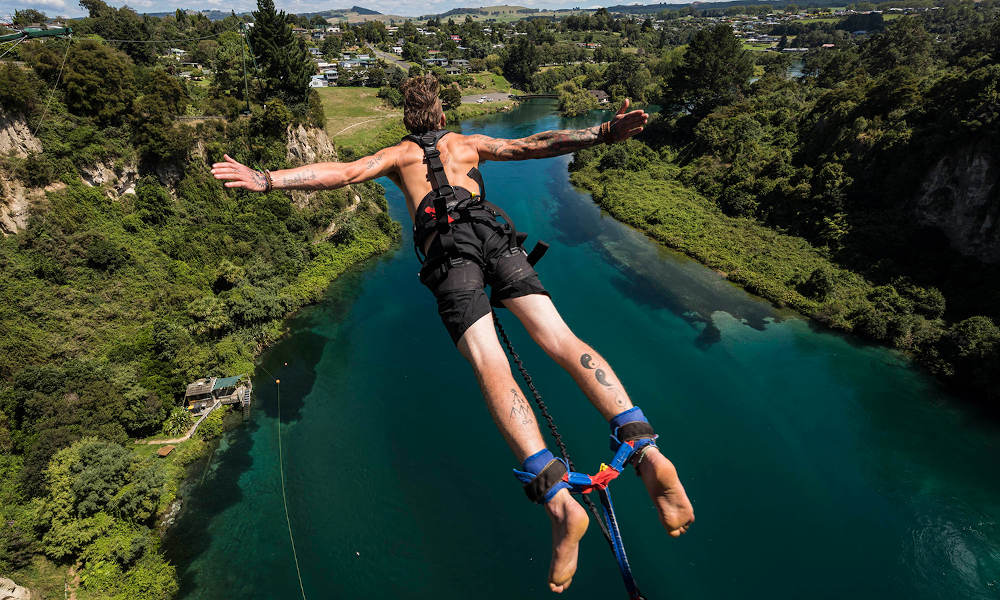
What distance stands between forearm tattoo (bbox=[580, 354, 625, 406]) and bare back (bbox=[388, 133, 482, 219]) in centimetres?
206

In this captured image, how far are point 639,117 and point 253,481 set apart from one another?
51.6 ft

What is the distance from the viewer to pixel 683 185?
34938mm

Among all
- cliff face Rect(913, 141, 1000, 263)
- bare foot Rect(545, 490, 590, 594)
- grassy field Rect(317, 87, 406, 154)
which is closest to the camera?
bare foot Rect(545, 490, 590, 594)

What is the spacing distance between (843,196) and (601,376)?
100 feet

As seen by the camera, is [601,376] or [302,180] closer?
[601,376]

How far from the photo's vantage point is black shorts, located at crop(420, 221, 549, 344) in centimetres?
346

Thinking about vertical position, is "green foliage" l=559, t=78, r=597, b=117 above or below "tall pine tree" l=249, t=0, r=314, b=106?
below

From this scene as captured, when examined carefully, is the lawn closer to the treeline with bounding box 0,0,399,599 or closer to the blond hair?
the treeline with bounding box 0,0,399,599

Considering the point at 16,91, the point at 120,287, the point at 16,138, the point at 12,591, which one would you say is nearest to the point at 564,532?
the point at 12,591

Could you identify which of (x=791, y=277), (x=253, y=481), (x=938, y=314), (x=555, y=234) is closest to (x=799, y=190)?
(x=791, y=277)

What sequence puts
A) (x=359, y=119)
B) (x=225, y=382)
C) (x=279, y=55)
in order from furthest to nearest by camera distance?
1. (x=359, y=119)
2. (x=279, y=55)
3. (x=225, y=382)

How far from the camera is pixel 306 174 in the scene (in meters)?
3.96

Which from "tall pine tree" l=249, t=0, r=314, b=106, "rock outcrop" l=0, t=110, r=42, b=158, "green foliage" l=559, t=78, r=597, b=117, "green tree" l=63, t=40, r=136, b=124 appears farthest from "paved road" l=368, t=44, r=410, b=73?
"rock outcrop" l=0, t=110, r=42, b=158

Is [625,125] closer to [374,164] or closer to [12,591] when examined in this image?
[374,164]
